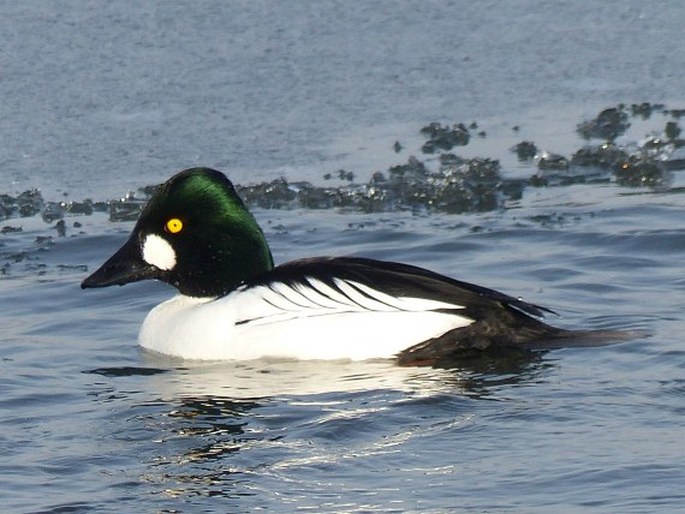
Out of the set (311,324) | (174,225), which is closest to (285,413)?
(311,324)

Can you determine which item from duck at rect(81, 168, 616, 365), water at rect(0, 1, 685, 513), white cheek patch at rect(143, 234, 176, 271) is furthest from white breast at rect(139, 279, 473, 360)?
white cheek patch at rect(143, 234, 176, 271)

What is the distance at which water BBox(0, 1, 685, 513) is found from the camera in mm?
5484

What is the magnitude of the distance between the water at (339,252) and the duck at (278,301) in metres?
0.12

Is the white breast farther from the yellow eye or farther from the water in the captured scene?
the yellow eye

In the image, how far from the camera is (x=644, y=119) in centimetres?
1024

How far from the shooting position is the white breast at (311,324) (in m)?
7.08

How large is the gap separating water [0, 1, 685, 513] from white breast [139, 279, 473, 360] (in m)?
0.11

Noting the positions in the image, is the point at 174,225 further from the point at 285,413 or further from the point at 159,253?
the point at 285,413

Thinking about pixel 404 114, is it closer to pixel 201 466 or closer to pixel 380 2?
pixel 380 2

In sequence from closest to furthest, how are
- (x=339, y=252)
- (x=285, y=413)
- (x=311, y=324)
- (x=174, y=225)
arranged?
(x=285, y=413), (x=311, y=324), (x=174, y=225), (x=339, y=252)

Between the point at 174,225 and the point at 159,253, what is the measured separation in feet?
0.52

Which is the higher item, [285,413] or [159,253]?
[159,253]

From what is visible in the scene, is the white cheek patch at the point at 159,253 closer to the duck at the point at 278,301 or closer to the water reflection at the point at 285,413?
the duck at the point at 278,301

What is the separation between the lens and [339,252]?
8.86 meters
